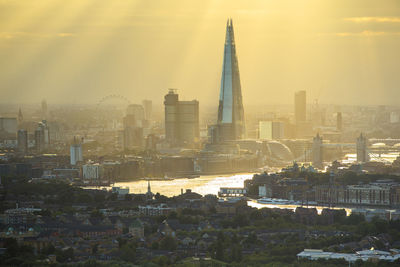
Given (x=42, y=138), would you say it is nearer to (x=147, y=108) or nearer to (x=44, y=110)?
(x=44, y=110)

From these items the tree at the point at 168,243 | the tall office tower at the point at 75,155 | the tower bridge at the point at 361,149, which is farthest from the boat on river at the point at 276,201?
the tall office tower at the point at 75,155

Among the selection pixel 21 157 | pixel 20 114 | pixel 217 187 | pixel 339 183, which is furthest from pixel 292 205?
pixel 20 114

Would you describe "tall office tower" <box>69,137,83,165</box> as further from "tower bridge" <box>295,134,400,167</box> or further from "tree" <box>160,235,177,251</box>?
"tree" <box>160,235,177,251</box>

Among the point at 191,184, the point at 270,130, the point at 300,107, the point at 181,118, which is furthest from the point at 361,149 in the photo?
the point at 300,107

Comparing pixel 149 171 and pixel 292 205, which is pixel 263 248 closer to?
pixel 292 205

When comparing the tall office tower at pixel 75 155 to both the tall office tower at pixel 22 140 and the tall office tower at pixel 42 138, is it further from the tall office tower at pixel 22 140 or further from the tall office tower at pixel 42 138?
the tall office tower at pixel 42 138

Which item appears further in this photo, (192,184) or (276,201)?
(192,184)
